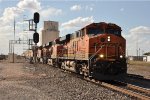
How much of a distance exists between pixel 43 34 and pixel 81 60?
106308 mm

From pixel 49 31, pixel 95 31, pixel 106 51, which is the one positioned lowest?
pixel 106 51

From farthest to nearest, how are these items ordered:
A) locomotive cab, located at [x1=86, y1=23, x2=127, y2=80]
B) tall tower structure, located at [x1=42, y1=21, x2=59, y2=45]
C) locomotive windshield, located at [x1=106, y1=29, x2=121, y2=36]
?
tall tower structure, located at [x1=42, y1=21, x2=59, y2=45], locomotive windshield, located at [x1=106, y1=29, x2=121, y2=36], locomotive cab, located at [x1=86, y1=23, x2=127, y2=80]

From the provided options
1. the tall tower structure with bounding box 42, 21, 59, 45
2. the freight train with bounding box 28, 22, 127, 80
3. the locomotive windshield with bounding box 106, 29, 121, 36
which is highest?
the tall tower structure with bounding box 42, 21, 59, 45

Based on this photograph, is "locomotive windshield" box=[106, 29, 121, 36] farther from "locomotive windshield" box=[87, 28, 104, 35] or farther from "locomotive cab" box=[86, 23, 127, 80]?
"locomotive windshield" box=[87, 28, 104, 35]

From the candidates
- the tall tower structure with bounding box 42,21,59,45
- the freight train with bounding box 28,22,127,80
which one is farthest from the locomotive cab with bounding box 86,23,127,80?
the tall tower structure with bounding box 42,21,59,45

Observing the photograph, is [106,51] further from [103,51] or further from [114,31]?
[114,31]

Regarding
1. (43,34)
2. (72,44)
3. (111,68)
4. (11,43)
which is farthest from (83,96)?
A: (43,34)

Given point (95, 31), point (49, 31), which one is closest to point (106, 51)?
point (95, 31)

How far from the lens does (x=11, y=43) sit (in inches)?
4102

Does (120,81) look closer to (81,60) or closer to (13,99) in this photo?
(81,60)

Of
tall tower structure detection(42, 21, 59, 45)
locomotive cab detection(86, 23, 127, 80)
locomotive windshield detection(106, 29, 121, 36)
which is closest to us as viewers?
locomotive cab detection(86, 23, 127, 80)

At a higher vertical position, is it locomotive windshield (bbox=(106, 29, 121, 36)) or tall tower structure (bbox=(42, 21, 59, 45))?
tall tower structure (bbox=(42, 21, 59, 45))

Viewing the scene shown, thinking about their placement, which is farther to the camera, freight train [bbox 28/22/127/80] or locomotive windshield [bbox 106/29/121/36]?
locomotive windshield [bbox 106/29/121/36]

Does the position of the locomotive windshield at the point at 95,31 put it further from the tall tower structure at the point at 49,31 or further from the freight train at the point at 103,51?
the tall tower structure at the point at 49,31
